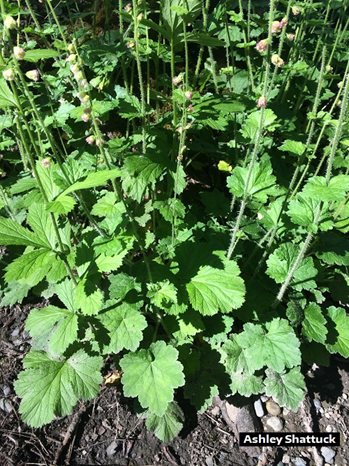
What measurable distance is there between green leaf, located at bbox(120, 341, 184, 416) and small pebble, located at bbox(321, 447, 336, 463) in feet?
3.07

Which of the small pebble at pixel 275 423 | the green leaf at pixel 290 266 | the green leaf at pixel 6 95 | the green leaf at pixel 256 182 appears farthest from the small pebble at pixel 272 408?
the green leaf at pixel 6 95

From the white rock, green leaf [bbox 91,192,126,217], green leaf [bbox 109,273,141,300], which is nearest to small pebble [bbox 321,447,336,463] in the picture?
the white rock

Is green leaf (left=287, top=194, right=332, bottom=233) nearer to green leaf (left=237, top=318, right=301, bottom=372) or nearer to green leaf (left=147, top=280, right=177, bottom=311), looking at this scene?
green leaf (left=237, top=318, right=301, bottom=372)

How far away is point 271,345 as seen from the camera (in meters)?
2.10

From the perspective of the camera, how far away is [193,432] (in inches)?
91.4

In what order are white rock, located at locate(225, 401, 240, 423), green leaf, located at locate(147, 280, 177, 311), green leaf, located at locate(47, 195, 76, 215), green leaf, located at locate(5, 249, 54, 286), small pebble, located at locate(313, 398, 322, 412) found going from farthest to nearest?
small pebble, located at locate(313, 398, 322, 412), white rock, located at locate(225, 401, 240, 423), green leaf, located at locate(147, 280, 177, 311), green leaf, located at locate(5, 249, 54, 286), green leaf, located at locate(47, 195, 76, 215)

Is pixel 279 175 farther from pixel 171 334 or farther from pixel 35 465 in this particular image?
pixel 35 465

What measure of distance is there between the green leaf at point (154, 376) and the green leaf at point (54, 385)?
6.1 inches

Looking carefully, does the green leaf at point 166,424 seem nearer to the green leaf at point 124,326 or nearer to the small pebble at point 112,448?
the small pebble at point 112,448

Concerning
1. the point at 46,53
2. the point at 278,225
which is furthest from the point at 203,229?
the point at 46,53

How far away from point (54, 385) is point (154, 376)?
48 centimetres

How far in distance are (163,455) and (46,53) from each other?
1.95m

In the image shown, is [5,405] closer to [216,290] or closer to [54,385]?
[54,385]

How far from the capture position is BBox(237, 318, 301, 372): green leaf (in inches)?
80.7
